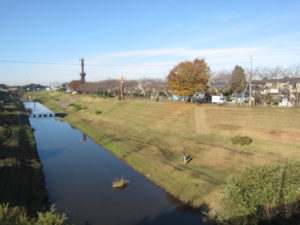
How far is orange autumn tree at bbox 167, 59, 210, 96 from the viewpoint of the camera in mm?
41938

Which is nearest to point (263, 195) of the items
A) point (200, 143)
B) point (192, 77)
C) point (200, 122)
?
point (200, 143)

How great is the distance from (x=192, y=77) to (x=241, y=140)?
60.6ft

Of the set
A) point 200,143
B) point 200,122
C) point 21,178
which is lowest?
point 21,178

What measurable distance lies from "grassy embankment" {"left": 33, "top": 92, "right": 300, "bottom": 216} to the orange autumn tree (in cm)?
313

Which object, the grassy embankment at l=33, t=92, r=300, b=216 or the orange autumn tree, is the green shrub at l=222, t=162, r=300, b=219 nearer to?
the grassy embankment at l=33, t=92, r=300, b=216

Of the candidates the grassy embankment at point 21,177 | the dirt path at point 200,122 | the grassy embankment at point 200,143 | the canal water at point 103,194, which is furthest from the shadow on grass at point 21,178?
the dirt path at point 200,122

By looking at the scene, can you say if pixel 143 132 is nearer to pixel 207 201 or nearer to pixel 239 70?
pixel 207 201

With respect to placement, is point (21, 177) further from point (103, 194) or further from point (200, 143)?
point (200, 143)

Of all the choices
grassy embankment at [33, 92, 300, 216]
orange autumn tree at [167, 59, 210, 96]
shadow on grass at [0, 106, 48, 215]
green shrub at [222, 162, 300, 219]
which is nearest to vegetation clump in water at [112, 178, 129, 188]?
grassy embankment at [33, 92, 300, 216]

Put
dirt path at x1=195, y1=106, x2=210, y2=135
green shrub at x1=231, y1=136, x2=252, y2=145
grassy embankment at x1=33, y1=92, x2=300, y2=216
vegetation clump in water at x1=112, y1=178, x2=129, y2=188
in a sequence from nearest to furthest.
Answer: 1. grassy embankment at x1=33, y1=92, x2=300, y2=216
2. vegetation clump in water at x1=112, y1=178, x2=129, y2=188
3. green shrub at x1=231, y1=136, x2=252, y2=145
4. dirt path at x1=195, y1=106, x2=210, y2=135

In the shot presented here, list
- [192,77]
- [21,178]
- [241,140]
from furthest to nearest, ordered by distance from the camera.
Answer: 1. [192,77]
2. [241,140]
3. [21,178]

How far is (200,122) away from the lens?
114 ft

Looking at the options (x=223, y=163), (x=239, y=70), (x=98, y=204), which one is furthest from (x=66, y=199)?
(x=239, y=70)

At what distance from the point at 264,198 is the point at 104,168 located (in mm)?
19115
